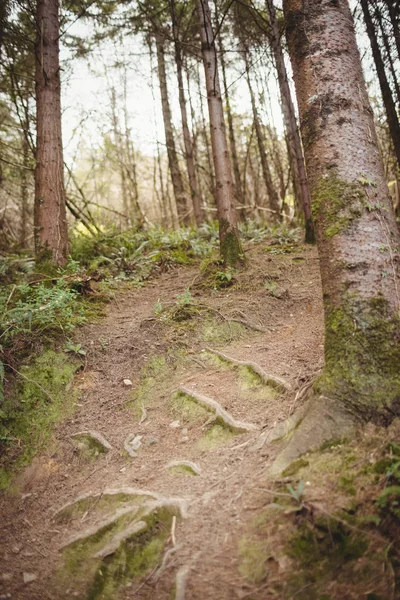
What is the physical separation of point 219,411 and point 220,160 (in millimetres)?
5211

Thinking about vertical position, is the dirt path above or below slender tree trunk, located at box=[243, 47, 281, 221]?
below

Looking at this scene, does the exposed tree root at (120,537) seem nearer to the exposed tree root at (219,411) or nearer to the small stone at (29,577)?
the small stone at (29,577)

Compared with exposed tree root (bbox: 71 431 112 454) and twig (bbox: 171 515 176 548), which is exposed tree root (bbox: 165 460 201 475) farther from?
exposed tree root (bbox: 71 431 112 454)

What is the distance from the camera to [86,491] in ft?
10.4

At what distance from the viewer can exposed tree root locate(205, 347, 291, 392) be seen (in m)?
3.62

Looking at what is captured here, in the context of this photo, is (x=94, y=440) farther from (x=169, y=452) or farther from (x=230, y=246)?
(x=230, y=246)

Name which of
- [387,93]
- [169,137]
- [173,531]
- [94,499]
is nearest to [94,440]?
[94,499]

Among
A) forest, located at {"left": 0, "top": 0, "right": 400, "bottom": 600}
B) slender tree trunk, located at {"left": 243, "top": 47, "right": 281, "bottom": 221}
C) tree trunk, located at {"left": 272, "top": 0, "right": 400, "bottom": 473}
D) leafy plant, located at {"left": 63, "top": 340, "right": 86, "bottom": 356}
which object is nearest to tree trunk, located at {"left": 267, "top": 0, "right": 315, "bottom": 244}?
forest, located at {"left": 0, "top": 0, "right": 400, "bottom": 600}

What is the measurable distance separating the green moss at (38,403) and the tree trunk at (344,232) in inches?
106

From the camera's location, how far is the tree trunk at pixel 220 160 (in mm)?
6801

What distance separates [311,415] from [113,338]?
322 cm

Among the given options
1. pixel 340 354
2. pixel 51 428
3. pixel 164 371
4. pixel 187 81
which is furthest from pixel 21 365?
pixel 187 81

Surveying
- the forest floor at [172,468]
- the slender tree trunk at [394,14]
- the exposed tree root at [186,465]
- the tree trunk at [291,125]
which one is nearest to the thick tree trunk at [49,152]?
the forest floor at [172,468]

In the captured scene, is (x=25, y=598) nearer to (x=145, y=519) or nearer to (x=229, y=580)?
(x=145, y=519)
